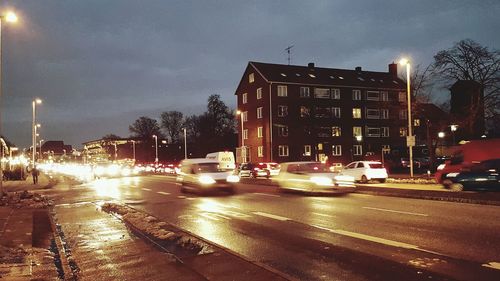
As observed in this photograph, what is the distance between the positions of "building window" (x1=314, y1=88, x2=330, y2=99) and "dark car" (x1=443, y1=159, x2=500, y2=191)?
50.1 meters

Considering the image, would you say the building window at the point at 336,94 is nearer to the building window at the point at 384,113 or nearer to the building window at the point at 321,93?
the building window at the point at 321,93

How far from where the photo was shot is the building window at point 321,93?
72188mm

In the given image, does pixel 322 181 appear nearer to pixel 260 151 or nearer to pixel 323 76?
pixel 260 151

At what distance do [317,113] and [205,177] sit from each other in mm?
Result: 41166

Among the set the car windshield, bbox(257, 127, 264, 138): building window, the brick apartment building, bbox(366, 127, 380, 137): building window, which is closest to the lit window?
the brick apartment building

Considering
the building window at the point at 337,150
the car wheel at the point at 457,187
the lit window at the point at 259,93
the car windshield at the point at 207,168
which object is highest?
the lit window at the point at 259,93

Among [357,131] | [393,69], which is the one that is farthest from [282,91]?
[393,69]

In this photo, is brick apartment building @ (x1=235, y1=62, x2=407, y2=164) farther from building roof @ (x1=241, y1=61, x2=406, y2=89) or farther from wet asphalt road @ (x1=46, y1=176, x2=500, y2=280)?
wet asphalt road @ (x1=46, y1=176, x2=500, y2=280)

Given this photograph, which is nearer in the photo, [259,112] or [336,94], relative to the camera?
[259,112]

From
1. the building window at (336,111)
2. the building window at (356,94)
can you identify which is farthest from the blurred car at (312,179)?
the building window at (356,94)

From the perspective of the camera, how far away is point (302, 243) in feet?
33.3

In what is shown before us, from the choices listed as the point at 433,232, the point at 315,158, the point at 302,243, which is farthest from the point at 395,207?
the point at 315,158

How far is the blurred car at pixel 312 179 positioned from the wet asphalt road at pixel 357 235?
2.96m

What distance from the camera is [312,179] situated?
71.7 feet
